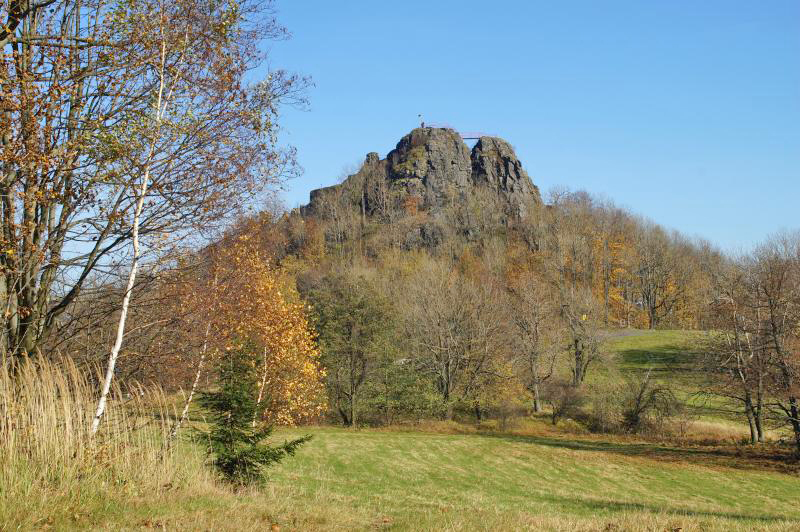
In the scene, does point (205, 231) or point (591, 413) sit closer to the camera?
point (205, 231)

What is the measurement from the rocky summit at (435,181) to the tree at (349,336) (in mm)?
58139

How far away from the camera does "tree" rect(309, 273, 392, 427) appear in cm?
3353

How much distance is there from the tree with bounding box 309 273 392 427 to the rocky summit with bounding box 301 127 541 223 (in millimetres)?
58139

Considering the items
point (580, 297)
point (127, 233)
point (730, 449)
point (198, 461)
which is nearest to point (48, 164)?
point (127, 233)

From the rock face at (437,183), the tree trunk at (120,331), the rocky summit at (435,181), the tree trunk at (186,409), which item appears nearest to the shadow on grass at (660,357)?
the rock face at (437,183)

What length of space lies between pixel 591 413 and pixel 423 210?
2710 inches

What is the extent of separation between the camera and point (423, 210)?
104125 millimetres

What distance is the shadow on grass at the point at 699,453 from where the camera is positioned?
87.5ft

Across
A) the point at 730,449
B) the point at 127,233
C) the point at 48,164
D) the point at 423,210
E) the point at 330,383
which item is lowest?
the point at 730,449

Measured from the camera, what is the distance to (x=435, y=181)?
4363 inches

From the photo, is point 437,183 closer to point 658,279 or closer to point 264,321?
point 658,279

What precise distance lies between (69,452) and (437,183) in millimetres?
105727

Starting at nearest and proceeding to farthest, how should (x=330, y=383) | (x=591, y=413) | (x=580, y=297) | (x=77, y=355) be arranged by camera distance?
(x=77, y=355) < (x=330, y=383) < (x=591, y=413) < (x=580, y=297)

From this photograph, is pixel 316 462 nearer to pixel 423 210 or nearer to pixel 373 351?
pixel 373 351
